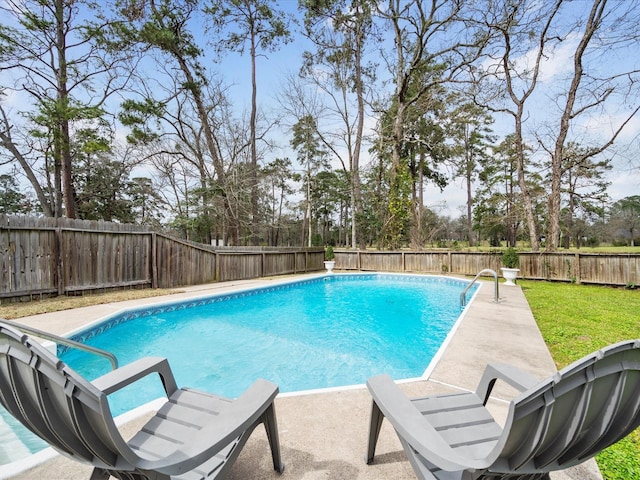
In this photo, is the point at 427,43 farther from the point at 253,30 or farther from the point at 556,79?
the point at 253,30

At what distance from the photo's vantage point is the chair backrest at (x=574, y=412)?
3.16ft

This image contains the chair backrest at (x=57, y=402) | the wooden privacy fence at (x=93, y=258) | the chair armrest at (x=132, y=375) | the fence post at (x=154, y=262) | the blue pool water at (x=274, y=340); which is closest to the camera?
the chair backrest at (x=57, y=402)

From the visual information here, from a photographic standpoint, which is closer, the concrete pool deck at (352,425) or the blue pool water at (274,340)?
the concrete pool deck at (352,425)

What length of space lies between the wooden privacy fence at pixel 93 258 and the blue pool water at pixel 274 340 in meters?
2.56

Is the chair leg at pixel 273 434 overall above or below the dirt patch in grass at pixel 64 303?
above

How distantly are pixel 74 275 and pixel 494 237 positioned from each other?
48.5 m

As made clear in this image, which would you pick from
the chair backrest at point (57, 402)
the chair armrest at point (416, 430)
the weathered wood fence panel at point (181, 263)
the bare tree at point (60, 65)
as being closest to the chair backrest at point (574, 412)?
the chair armrest at point (416, 430)

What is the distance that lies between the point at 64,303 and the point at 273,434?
717 cm

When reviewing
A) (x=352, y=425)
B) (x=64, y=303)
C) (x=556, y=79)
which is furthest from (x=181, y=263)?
(x=556, y=79)

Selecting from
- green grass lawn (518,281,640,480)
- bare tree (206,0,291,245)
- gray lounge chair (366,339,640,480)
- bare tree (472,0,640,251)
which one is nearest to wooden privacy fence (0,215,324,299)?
bare tree (206,0,291,245)

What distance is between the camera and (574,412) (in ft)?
3.28

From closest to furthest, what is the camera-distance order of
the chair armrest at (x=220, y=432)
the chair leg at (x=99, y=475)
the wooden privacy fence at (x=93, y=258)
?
the chair armrest at (x=220, y=432)
the chair leg at (x=99, y=475)
the wooden privacy fence at (x=93, y=258)

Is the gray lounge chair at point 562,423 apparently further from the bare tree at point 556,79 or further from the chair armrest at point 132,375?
the bare tree at point 556,79

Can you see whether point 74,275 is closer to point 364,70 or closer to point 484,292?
point 484,292
